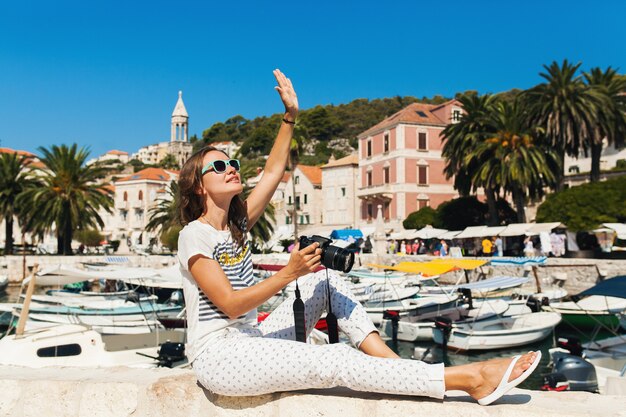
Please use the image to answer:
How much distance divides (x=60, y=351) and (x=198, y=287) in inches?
477

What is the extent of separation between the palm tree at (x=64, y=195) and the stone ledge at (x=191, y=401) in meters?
39.7

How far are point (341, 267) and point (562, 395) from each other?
1.22 m

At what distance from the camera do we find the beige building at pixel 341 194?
199ft

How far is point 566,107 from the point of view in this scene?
35000mm

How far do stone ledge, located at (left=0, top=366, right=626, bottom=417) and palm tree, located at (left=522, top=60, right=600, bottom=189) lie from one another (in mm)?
35961

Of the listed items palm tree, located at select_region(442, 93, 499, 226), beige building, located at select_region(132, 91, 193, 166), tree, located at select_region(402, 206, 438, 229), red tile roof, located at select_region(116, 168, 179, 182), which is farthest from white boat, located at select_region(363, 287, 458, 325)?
beige building, located at select_region(132, 91, 193, 166)

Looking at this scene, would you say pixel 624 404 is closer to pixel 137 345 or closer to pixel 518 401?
pixel 518 401

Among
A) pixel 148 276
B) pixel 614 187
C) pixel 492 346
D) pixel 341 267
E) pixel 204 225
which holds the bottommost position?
pixel 492 346

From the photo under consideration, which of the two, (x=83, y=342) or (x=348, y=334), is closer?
(x=348, y=334)

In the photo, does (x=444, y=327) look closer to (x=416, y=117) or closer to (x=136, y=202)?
(x=416, y=117)

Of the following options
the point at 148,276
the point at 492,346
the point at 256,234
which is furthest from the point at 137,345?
the point at 256,234

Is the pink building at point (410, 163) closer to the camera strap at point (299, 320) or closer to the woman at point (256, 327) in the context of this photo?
the woman at point (256, 327)

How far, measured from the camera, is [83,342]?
1348 cm

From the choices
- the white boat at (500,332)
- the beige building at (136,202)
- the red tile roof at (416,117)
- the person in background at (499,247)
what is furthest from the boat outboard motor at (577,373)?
the beige building at (136,202)
